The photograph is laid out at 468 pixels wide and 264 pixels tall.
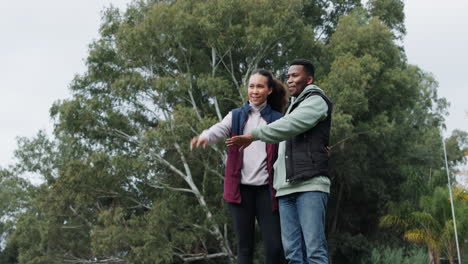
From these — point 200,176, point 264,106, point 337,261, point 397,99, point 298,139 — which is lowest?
point 337,261

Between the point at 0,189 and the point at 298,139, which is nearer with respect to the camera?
the point at 298,139

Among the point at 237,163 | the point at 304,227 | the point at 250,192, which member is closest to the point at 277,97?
the point at 237,163

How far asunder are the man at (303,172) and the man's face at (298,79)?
0.11 m

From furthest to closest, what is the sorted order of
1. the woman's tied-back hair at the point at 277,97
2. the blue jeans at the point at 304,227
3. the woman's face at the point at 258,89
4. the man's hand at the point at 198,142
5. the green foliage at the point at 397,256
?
the green foliage at the point at 397,256, the woman's tied-back hair at the point at 277,97, the woman's face at the point at 258,89, the man's hand at the point at 198,142, the blue jeans at the point at 304,227

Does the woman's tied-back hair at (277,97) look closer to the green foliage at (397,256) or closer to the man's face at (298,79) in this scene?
the man's face at (298,79)

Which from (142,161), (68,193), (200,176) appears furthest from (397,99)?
(68,193)

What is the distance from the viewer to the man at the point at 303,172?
9.32 feet

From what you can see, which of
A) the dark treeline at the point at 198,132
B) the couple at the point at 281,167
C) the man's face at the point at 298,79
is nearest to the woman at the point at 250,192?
the couple at the point at 281,167

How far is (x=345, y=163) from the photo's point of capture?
19125 millimetres

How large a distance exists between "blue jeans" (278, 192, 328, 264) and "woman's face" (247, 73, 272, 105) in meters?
0.72

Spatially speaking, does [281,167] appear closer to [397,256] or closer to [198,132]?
[198,132]

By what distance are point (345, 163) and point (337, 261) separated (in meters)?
4.30

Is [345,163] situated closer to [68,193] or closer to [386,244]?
[386,244]

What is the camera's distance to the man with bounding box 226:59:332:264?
9.32ft
